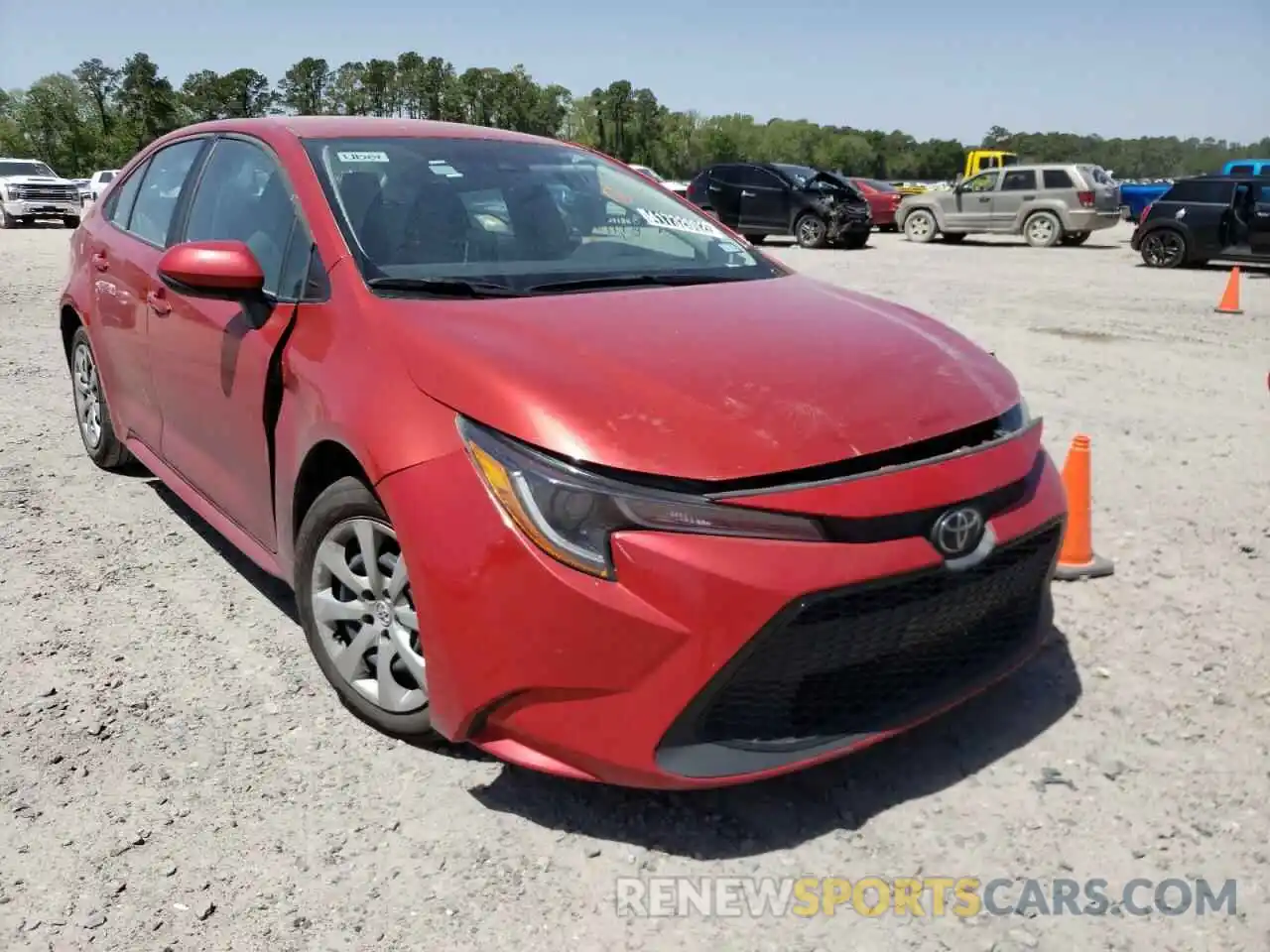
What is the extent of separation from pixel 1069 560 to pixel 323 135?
10.1ft

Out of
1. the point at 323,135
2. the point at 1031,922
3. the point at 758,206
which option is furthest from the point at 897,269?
the point at 1031,922

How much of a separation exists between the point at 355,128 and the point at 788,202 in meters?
18.3

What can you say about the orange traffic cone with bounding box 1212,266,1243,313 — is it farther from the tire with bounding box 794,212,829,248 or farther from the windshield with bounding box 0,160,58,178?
the windshield with bounding box 0,160,58,178

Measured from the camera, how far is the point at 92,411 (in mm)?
4973

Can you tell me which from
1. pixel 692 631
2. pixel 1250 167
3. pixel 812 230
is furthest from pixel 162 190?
pixel 1250 167

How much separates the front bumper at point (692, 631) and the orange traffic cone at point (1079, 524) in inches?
63.6

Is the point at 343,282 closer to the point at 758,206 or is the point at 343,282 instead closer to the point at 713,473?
the point at 713,473

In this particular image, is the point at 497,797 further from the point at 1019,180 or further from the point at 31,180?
the point at 31,180

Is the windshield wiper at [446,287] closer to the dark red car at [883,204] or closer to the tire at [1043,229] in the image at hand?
the tire at [1043,229]

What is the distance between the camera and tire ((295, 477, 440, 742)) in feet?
8.37

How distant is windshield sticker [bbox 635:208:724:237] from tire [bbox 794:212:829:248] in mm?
17391

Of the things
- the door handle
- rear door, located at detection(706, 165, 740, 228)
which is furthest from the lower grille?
the door handle

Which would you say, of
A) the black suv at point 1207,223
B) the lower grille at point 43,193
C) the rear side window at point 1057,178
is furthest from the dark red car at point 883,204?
the lower grille at point 43,193

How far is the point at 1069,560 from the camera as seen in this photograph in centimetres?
392
